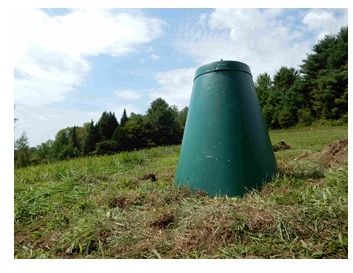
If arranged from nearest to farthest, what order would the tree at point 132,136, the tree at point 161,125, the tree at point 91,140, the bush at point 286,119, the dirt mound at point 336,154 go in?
the dirt mound at point 336,154, the tree at point 91,140, the tree at point 132,136, the tree at point 161,125, the bush at point 286,119

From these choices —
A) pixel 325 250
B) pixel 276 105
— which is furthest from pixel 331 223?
pixel 276 105

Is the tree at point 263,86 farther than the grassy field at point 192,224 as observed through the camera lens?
Yes

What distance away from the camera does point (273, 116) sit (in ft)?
91.2

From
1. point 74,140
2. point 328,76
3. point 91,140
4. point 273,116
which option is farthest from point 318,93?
point 74,140

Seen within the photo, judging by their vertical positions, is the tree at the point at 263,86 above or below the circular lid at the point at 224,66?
above

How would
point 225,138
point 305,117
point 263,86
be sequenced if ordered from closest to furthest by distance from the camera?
1. point 225,138
2. point 305,117
3. point 263,86

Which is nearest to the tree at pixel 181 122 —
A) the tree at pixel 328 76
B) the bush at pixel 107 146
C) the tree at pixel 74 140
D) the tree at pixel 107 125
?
the bush at pixel 107 146

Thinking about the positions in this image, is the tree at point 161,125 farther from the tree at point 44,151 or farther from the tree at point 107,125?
the tree at point 44,151

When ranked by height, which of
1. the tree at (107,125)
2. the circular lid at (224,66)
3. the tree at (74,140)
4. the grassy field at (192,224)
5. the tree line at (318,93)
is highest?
the tree line at (318,93)

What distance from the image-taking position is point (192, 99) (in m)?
4.63

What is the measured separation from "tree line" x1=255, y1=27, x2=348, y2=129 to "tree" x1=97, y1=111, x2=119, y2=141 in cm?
1255

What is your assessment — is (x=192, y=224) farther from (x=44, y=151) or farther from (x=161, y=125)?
(x=161, y=125)

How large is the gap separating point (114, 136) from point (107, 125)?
2690 mm

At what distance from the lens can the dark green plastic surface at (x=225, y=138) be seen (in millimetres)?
3957
